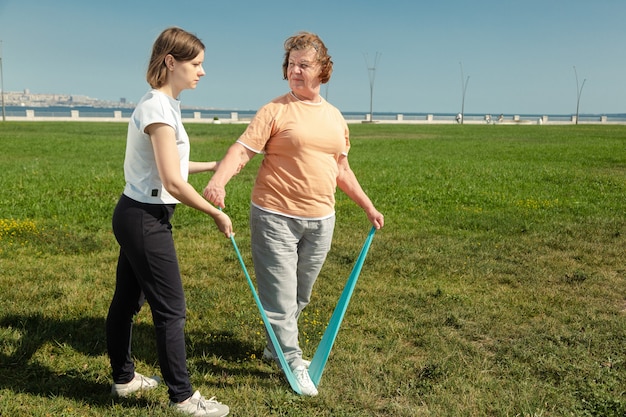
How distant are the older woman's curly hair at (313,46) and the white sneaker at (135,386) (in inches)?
80.4

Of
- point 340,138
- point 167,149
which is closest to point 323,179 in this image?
point 340,138

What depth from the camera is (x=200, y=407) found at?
130 inches

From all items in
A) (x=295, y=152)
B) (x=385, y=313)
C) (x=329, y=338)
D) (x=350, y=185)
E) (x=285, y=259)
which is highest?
(x=295, y=152)

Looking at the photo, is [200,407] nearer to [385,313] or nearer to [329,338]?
[329,338]

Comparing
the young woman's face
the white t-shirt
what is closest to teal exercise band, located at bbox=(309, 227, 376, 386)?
the white t-shirt

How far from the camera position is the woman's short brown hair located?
9.73 ft

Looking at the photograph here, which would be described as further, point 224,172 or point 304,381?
point 304,381

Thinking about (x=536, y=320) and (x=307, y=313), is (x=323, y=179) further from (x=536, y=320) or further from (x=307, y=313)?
(x=536, y=320)

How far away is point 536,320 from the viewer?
5129mm

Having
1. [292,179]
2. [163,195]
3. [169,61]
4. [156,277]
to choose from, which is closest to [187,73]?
[169,61]

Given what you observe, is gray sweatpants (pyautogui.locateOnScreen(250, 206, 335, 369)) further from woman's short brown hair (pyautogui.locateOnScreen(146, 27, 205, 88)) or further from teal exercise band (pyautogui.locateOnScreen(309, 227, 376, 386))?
woman's short brown hair (pyautogui.locateOnScreen(146, 27, 205, 88))

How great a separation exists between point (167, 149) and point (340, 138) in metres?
1.13

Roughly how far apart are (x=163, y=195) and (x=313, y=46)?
46.5 inches

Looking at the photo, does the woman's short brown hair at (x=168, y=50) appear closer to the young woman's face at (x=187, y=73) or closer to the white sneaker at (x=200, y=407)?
the young woman's face at (x=187, y=73)
